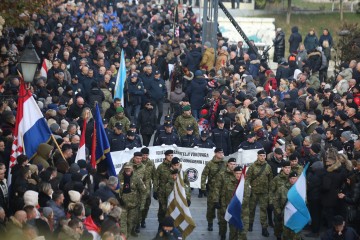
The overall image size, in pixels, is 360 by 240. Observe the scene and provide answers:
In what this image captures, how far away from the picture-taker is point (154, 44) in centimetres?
3944

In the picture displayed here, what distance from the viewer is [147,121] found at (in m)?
28.0

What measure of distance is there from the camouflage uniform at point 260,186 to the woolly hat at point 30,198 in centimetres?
570

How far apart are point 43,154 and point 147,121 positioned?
7415mm

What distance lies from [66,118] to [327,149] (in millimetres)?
5976

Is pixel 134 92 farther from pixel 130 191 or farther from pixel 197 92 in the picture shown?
pixel 130 191

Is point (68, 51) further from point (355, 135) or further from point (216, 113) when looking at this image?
point (355, 135)

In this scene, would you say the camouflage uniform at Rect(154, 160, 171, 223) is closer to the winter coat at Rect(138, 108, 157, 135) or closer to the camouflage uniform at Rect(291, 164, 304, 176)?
the camouflage uniform at Rect(291, 164, 304, 176)

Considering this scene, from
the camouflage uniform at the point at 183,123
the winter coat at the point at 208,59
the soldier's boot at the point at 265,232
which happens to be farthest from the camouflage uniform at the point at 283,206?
the winter coat at the point at 208,59

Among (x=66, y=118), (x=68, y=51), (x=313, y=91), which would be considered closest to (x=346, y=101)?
(x=313, y=91)

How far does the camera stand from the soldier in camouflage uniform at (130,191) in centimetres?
2181

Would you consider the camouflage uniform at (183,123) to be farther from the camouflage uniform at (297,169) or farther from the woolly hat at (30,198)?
the woolly hat at (30,198)

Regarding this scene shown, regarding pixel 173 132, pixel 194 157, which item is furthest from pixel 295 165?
pixel 173 132

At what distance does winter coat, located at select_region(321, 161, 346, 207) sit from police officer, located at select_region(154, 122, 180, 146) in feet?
14.3

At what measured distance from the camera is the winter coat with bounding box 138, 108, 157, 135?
2789 centimetres
